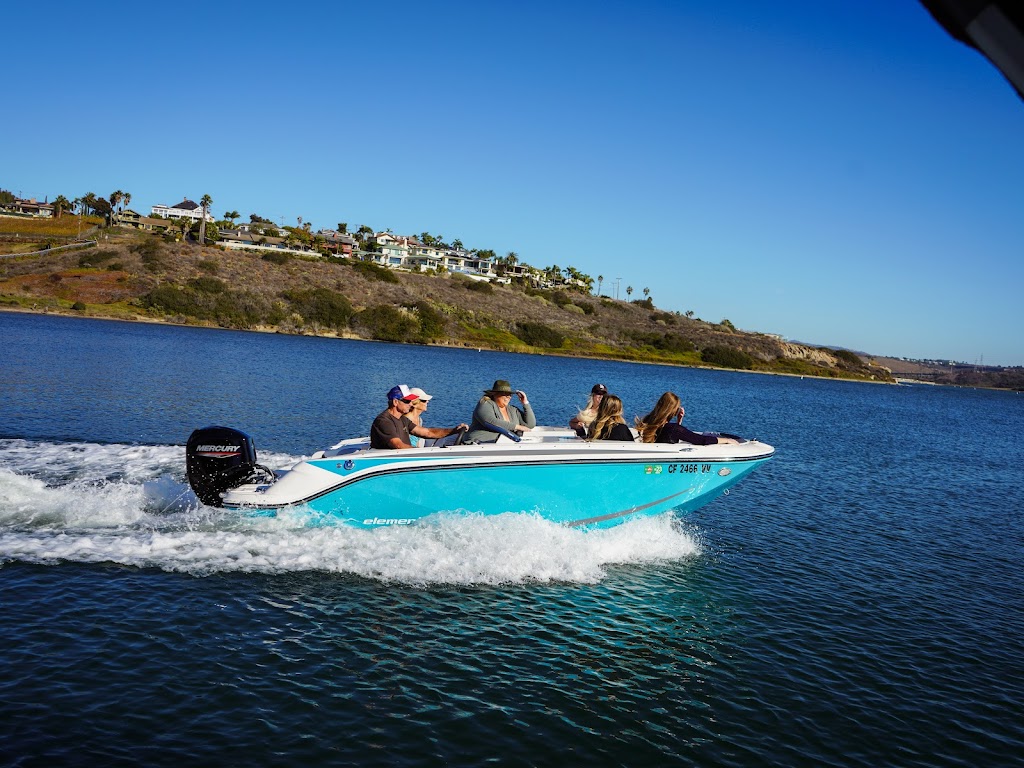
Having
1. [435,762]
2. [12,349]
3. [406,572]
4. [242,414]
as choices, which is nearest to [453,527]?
[406,572]

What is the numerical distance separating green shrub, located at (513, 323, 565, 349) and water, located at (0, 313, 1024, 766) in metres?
95.3

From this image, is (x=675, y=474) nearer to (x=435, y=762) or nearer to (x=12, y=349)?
(x=435, y=762)

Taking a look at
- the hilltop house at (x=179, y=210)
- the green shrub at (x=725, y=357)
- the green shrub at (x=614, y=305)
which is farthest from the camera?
the hilltop house at (x=179, y=210)

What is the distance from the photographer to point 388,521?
11.7 metres

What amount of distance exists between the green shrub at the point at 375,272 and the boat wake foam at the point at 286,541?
335ft

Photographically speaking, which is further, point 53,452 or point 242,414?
point 242,414

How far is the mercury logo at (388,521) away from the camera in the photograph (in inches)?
460

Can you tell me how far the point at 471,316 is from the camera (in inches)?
4478

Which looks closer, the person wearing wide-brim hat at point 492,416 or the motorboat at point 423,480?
the motorboat at point 423,480

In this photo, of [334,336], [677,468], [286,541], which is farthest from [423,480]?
[334,336]

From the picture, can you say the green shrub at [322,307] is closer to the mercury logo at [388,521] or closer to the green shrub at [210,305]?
the green shrub at [210,305]

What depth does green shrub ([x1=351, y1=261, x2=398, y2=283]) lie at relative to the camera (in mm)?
113562

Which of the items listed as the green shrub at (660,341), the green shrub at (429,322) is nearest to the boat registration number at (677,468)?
the green shrub at (429,322)

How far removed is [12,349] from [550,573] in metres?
35.9
